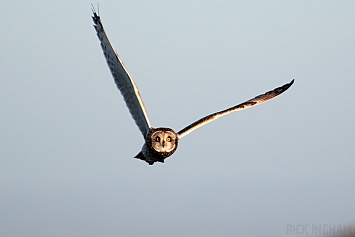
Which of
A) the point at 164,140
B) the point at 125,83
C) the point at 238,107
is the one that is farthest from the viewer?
the point at 238,107

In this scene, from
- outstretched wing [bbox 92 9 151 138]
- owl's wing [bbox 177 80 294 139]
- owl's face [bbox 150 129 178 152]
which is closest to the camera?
owl's face [bbox 150 129 178 152]

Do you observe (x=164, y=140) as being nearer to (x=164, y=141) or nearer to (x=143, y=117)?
(x=164, y=141)

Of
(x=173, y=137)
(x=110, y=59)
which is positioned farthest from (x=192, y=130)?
(x=110, y=59)

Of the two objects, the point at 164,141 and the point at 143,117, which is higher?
the point at 143,117

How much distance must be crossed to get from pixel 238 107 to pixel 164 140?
7.70 feet

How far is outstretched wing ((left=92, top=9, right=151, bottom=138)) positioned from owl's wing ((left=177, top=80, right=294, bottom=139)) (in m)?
0.84

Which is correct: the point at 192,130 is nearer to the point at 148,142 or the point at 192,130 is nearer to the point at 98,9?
the point at 148,142

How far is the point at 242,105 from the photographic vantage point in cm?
2102

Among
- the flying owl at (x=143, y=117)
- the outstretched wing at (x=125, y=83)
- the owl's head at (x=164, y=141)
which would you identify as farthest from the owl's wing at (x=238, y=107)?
the outstretched wing at (x=125, y=83)

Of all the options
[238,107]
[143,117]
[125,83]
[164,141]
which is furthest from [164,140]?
[238,107]

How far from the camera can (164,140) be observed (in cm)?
1927

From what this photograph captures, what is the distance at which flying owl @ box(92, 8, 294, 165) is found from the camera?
761 inches

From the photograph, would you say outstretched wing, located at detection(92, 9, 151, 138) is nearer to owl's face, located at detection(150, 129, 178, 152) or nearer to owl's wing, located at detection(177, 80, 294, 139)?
owl's face, located at detection(150, 129, 178, 152)

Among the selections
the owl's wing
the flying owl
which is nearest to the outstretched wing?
the flying owl
